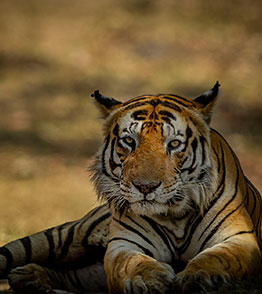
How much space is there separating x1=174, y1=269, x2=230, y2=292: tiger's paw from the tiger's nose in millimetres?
351

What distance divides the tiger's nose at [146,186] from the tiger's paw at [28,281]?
0.62 m

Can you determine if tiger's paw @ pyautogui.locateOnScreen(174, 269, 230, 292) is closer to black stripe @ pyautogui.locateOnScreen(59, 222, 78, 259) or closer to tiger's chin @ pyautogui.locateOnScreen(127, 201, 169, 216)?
tiger's chin @ pyautogui.locateOnScreen(127, 201, 169, 216)

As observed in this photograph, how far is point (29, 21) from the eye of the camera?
38.0 feet

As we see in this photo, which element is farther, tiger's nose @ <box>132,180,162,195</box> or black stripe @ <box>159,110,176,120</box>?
black stripe @ <box>159,110,176,120</box>

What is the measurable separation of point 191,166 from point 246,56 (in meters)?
7.52

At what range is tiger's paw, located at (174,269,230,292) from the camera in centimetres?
256

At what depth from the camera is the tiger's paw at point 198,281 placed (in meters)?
2.56

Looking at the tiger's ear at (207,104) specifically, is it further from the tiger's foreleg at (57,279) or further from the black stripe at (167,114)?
the tiger's foreleg at (57,279)

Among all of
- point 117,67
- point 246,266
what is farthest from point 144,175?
point 117,67

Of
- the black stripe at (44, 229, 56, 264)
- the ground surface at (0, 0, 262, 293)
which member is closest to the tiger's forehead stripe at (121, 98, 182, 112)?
the black stripe at (44, 229, 56, 264)

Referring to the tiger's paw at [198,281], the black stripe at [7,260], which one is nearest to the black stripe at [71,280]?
the black stripe at [7,260]

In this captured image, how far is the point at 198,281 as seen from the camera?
2564 millimetres

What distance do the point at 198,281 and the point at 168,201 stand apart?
1.47ft

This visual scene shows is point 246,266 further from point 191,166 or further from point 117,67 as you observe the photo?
point 117,67
